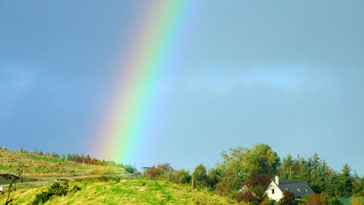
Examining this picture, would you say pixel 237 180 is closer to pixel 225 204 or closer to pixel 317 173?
pixel 317 173

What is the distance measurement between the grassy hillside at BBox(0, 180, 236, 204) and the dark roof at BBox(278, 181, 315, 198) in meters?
67.8

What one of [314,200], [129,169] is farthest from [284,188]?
[129,169]

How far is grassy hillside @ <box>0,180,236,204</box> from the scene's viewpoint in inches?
564

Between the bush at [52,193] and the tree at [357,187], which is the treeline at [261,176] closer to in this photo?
the tree at [357,187]

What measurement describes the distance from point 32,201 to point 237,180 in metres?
69.6

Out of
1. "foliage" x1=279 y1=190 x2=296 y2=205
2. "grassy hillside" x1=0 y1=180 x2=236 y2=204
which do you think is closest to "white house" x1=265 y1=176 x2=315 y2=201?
"foliage" x1=279 y1=190 x2=296 y2=205

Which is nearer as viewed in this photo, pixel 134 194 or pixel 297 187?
pixel 134 194

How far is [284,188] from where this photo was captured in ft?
265

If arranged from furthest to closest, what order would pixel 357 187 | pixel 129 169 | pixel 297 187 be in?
1. pixel 357 187
2. pixel 297 187
3. pixel 129 169

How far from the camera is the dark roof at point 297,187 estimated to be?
8147cm

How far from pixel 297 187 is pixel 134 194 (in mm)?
76837

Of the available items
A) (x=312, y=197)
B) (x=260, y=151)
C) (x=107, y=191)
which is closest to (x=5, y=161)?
(x=107, y=191)

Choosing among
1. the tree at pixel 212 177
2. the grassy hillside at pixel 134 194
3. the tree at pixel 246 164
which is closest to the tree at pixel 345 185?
the tree at pixel 246 164

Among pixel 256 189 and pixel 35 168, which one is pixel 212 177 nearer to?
pixel 256 189
